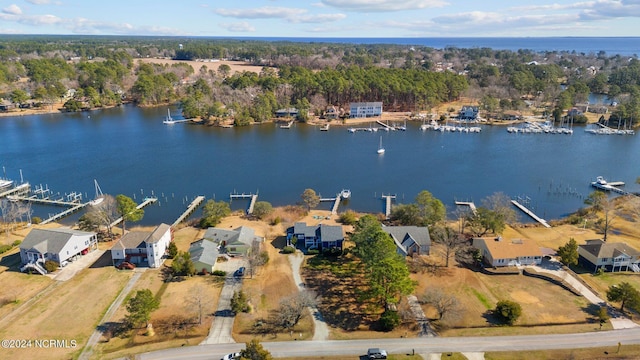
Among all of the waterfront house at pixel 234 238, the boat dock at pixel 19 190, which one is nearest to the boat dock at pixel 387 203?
the waterfront house at pixel 234 238

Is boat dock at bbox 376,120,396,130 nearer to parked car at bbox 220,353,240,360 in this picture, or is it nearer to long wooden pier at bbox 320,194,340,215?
long wooden pier at bbox 320,194,340,215

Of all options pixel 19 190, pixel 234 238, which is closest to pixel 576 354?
pixel 234 238

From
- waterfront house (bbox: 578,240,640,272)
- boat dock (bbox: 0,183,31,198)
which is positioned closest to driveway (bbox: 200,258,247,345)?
waterfront house (bbox: 578,240,640,272)

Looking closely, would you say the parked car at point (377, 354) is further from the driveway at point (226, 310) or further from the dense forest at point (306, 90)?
the dense forest at point (306, 90)

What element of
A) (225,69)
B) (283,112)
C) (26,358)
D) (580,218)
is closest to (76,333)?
(26,358)

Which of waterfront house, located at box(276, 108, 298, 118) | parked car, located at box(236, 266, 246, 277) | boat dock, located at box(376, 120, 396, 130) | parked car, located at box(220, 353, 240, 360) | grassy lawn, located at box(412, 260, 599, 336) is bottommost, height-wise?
grassy lawn, located at box(412, 260, 599, 336)
